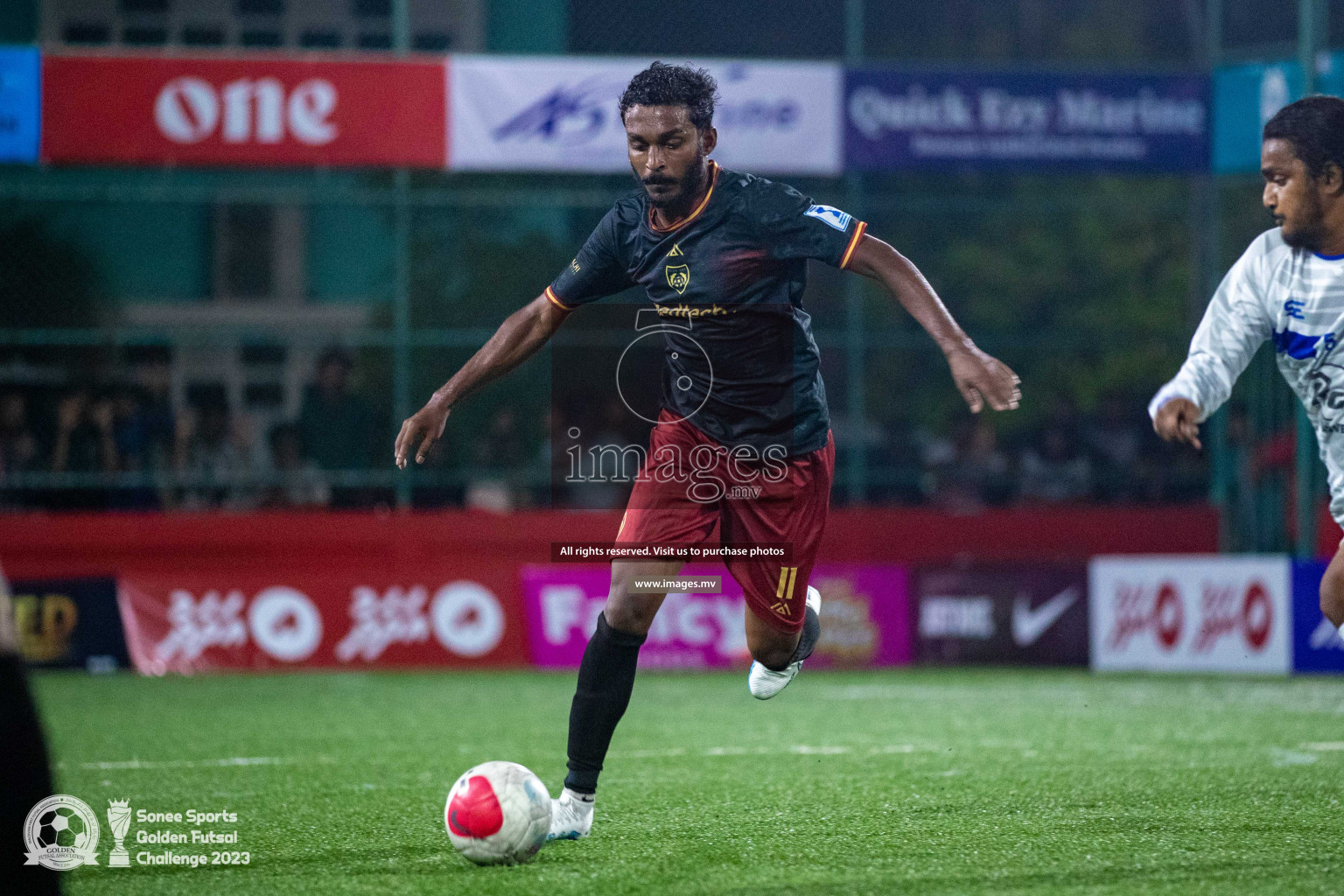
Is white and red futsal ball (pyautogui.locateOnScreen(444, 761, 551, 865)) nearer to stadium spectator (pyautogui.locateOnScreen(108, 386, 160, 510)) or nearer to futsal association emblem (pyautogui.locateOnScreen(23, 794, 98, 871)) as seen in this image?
futsal association emblem (pyautogui.locateOnScreen(23, 794, 98, 871))

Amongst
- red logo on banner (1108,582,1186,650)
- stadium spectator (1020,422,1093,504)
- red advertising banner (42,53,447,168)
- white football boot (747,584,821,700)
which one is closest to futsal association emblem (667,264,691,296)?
white football boot (747,584,821,700)

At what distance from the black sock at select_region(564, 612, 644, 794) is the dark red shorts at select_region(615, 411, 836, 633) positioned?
0.35m

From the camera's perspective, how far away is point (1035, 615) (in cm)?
1312

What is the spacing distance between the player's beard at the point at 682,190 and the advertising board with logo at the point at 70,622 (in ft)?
29.5

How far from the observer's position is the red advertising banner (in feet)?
44.2

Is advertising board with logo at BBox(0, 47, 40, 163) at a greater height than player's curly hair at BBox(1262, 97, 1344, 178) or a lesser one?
greater

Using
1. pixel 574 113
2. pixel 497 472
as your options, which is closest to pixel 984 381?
pixel 574 113

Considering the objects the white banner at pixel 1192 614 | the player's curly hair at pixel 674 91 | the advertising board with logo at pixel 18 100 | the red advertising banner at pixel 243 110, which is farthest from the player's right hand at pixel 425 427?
the advertising board with logo at pixel 18 100

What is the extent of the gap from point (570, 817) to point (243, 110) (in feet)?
32.7

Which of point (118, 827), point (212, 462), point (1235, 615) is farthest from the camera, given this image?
point (212, 462)

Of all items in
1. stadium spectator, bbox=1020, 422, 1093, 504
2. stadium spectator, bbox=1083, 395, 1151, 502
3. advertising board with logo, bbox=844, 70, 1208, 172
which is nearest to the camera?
advertising board with logo, bbox=844, 70, 1208, 172

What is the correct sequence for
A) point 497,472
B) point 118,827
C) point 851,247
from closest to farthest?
1. point 851,247
2. point 118,827
3. point 497,472

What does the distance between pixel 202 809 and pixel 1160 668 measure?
8.71 meters

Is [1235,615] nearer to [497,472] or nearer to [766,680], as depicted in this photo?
[497,472]
